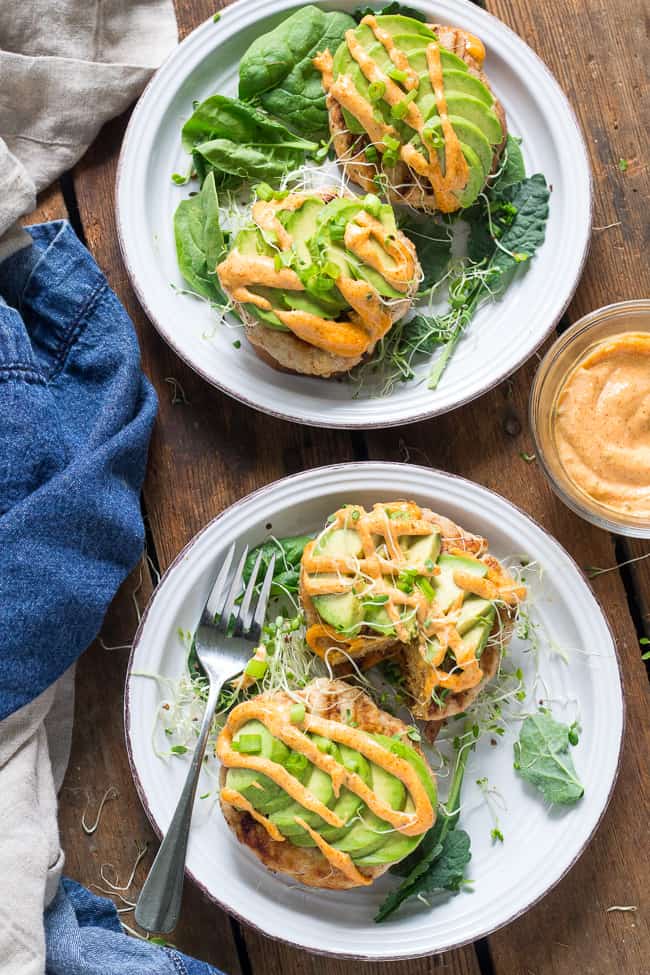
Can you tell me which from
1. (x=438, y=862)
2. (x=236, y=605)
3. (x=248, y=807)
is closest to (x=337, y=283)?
(x=236, y=605)

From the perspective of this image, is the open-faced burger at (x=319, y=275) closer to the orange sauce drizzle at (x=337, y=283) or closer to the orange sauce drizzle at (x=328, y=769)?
the orange sauce drizzle at (x=337, y=283)

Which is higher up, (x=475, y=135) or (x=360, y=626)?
(x=475, y=135)

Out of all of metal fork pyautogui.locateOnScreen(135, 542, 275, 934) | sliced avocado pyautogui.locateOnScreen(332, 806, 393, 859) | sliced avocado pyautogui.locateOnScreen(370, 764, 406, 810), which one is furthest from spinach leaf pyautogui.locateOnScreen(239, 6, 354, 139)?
sliced avocado pyautogui.locateOnScreen(332, 806, 393, 859)

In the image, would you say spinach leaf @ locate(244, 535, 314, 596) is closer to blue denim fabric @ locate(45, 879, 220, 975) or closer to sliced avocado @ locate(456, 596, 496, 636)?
sliced avocado @ locate(456, 596, 496, 636)

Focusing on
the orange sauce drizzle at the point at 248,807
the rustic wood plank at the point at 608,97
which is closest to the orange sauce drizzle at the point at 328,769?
the orange sauce drizzle at the point at 248,807

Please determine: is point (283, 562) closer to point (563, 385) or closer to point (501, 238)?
point (563, 385)

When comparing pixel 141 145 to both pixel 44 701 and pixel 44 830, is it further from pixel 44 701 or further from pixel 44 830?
pixel 44 830

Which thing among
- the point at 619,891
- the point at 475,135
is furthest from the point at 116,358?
the point at 619,891
